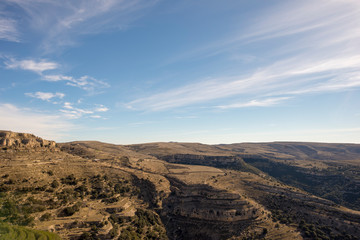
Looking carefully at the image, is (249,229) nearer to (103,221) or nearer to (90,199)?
(103,221)

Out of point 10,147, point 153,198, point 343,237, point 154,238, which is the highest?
point 10,147

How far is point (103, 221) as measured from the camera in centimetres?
4269

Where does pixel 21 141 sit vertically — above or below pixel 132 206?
above

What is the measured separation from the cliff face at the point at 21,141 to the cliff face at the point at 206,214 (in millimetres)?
50784

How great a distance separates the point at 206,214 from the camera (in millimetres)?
60062

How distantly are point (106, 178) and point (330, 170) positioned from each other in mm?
140400

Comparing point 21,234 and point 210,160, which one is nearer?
point 21,234

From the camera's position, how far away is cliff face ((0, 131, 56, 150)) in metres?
61.3

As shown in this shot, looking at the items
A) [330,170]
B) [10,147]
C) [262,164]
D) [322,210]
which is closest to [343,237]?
[322,210]

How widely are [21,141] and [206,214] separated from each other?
67.2 meters

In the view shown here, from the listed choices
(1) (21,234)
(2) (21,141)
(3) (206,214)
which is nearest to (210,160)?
(3) (206,214)

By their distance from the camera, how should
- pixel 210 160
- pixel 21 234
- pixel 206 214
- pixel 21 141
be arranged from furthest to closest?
pixel 210 160
pixel 21 141
pixel 206 214
pixel 21 234

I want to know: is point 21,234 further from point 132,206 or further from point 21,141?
point 21,141

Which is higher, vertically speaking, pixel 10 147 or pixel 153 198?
pixel 10 147
